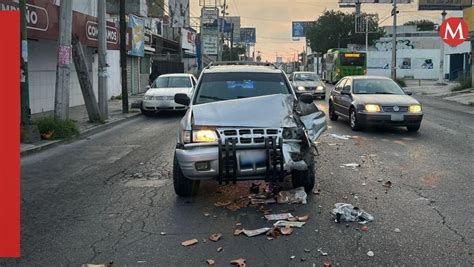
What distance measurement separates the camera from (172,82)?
835 inches

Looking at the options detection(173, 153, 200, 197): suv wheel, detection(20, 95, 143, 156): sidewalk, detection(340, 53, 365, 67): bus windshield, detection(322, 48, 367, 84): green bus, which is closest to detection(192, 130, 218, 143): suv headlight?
detection(173, 153, 200, 197): suv wheel

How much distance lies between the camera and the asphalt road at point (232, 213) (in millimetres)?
4945

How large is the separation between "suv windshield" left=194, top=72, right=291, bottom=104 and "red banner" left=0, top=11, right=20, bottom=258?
4.74m

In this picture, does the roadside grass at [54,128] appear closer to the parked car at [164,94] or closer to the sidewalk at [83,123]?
the sidewalk at [83,123]

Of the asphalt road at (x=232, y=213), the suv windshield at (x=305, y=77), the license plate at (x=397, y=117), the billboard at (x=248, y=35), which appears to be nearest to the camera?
the asphalt road at (x=232, y=213)

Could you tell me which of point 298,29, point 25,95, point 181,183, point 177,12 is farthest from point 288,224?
point 298,29

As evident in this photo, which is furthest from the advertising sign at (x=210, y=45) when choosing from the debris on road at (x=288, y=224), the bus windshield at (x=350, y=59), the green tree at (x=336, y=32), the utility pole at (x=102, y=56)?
the debris on road at (x=288, y=224)

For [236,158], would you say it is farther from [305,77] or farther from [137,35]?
[137,35]

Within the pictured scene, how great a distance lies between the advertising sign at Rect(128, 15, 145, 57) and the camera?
1156 inches

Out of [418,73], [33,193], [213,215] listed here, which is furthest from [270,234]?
[418,73]

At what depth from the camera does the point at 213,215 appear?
6262 mm

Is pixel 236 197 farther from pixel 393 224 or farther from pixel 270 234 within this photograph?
pixel 393 224

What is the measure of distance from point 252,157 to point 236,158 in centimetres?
20

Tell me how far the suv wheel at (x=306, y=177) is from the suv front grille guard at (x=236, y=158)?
23.7 inches
